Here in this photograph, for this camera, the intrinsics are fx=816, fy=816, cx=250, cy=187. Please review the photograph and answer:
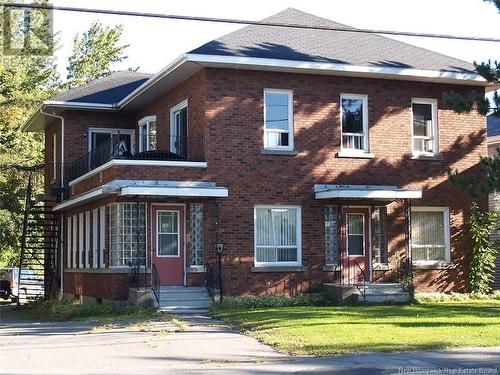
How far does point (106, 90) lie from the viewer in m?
31.6

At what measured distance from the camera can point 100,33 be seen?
56.3m

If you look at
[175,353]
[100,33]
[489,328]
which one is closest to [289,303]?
[489,328]

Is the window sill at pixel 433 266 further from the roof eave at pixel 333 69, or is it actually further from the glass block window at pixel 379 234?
the roof eave at pixel 333 69

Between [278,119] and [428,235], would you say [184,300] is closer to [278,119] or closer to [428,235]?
[278,119]

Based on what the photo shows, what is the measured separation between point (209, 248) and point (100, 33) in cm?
3689

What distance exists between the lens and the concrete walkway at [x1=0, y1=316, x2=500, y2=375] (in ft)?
39.7

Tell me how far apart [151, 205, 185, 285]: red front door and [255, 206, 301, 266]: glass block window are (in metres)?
2.19

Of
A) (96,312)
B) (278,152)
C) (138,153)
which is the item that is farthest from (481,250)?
(96,312)

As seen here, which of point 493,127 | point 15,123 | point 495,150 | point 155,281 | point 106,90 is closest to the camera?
point 155,281

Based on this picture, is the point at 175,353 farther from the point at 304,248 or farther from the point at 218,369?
the point at 304,248

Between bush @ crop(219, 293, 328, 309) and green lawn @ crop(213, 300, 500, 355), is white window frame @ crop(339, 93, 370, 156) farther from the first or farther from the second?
green lawn @ crop(213, 300, 500, 355)

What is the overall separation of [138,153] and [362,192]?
6.85 metres

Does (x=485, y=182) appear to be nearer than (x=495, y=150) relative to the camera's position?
Yes

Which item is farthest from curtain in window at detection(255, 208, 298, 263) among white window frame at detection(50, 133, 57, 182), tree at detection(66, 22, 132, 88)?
tree at detection(66, 22, 132, 88)
